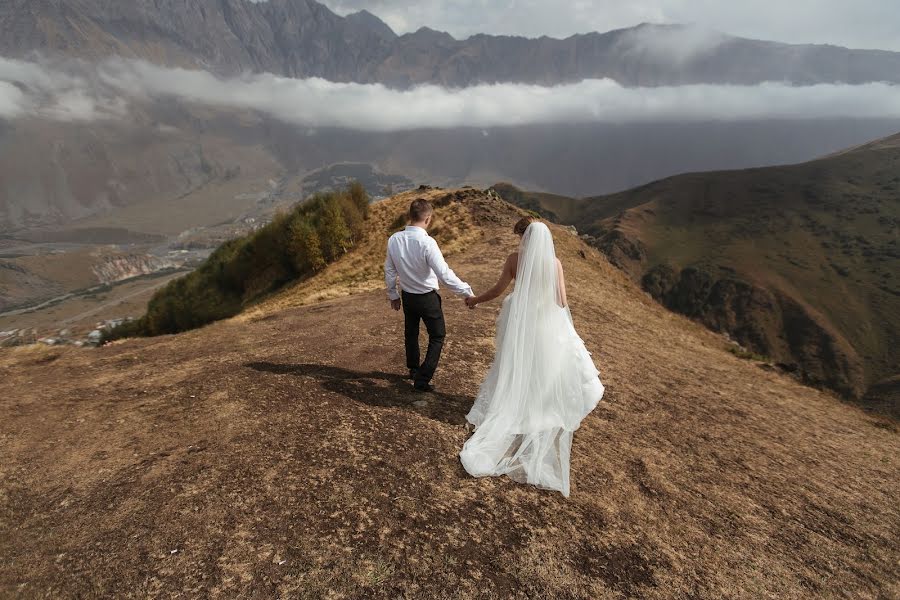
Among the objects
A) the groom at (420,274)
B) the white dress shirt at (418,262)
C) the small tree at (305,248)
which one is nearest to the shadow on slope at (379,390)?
the groom at (420,274)

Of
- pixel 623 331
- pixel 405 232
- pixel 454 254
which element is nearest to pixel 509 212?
pixel 454 254

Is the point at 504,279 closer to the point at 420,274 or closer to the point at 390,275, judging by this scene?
the point at 420,274

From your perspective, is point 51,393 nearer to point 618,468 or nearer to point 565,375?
point 565,375

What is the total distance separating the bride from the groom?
1.02m

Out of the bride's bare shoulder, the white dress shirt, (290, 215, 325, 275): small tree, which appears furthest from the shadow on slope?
(290, 215, 325, 275): small tree

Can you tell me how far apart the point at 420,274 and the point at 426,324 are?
857 millimetres

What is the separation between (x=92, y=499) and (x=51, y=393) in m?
3.66

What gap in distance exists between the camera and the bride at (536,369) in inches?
244

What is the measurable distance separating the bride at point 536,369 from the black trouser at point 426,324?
107 centimetres

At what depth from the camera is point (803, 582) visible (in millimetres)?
4879

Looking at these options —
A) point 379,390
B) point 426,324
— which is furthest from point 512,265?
point 379,390

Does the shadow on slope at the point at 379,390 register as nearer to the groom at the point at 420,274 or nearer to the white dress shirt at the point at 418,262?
the groom at the point at 420,274

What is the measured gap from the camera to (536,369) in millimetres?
6434

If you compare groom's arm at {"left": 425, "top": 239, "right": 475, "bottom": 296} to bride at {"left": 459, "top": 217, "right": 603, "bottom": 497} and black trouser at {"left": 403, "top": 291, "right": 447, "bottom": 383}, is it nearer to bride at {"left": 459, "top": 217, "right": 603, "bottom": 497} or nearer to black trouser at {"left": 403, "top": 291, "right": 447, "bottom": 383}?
black trouser at {"left": 403, "top": 291, "right": 447, "bottom": 383}
